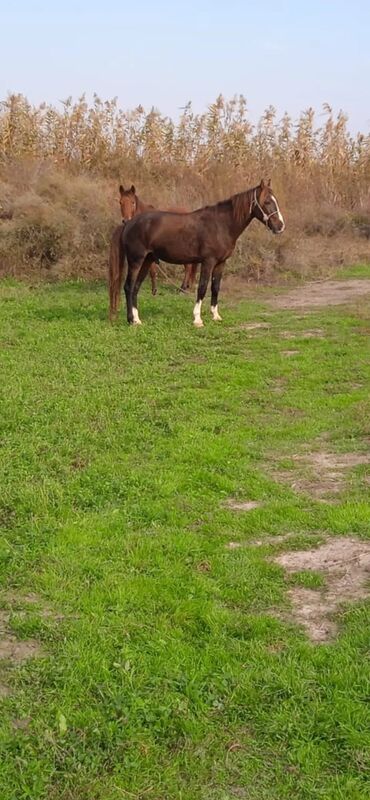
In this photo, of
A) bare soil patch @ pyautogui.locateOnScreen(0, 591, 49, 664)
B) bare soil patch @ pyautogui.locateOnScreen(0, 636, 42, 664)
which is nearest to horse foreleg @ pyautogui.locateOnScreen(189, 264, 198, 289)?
bare soil patch @ pyautogui.locateOnScreen(0, 591, 49, 664)

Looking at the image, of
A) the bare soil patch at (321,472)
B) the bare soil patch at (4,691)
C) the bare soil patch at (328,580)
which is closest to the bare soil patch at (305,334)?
the bare soil patch at (321,472)

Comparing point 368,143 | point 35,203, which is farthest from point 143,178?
point 368,143

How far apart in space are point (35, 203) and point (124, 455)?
11.4 meters

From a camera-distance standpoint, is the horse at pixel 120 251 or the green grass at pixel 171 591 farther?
the horse at pixel 120 251

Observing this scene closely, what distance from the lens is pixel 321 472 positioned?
16.7ft

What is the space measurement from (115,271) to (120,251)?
0.32m

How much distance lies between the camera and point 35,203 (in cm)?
1527

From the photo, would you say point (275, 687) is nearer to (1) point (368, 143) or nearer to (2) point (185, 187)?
(2) point (185, 187)

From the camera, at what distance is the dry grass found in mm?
15297

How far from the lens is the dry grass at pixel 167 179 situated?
50.2ft

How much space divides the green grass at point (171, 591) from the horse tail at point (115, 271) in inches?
116

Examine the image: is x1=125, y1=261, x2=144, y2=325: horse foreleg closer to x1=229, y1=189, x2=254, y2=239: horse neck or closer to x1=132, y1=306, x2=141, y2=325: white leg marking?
x1=132, y1=306, x2=141, y2=325: white leg marking

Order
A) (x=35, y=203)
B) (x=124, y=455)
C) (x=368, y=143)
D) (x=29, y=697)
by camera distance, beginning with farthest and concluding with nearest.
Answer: (x=368, y=143), (x=35, y=203), (x=124, y=455), (x=29, y=697)

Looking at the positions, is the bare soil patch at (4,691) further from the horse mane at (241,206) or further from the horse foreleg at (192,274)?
the horse foreleg at (192,274)
